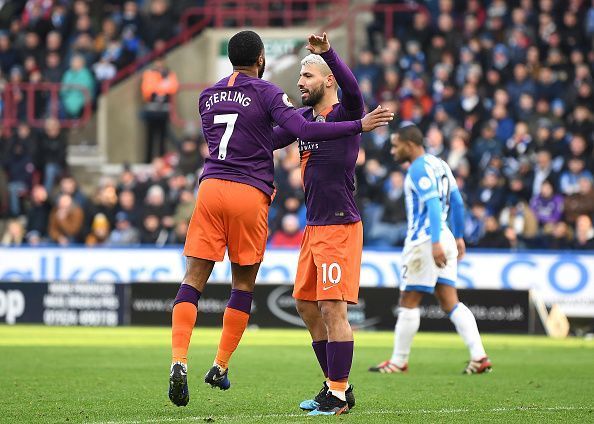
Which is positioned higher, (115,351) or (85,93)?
(85,93)

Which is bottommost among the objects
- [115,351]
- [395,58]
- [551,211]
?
[115,351]

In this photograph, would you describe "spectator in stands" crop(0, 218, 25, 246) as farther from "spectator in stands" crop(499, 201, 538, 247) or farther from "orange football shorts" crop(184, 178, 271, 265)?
"orange football shorts" crop(184, 178, 271, 265)

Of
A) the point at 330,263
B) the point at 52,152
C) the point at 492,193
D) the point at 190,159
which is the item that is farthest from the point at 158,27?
the point at 330,263

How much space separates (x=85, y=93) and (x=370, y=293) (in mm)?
10771

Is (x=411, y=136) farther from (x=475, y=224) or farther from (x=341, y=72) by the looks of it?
(x=475, y=224)

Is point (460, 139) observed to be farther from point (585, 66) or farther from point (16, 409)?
point (16, 409)

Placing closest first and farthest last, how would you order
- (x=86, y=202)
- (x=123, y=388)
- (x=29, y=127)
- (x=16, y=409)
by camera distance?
1. (x=16, y=409)
2. (x=123, y=388)
3. (x=86, y=202)
4. (x=29, y=127)

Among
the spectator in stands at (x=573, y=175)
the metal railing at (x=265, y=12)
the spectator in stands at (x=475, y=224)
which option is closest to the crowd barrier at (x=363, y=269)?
the spectator in stands at (x=475, y=224)

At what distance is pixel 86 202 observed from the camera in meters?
24.6

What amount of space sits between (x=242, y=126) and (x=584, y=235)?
12081 mm

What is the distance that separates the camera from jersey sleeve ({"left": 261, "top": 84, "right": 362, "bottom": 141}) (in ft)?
27.0

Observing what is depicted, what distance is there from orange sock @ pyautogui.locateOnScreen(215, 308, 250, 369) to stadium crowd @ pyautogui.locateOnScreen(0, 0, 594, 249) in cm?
1177

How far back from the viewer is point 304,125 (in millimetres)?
8289

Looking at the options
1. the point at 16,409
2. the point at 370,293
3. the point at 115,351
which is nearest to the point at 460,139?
the point at 370,293
